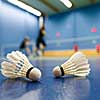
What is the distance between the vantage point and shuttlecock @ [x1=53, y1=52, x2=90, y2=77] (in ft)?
2.82

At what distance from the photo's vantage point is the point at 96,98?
0.43 metres

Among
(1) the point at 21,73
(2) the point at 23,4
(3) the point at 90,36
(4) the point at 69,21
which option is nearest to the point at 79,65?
(1) the point at 21,73

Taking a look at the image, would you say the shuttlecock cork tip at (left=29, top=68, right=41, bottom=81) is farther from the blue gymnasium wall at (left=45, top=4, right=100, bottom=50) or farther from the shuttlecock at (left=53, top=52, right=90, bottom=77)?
the blue gymnasium wall at (left=45, top=4, right=100, bottom=50)

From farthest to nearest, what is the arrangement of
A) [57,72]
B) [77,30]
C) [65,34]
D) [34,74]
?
[65,34]
[77,30]
[57,72]
[34,74]

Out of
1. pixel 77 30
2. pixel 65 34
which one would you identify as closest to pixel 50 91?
pixel 77 30

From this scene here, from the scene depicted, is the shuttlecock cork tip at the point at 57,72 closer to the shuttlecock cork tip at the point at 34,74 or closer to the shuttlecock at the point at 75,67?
the shuttlecock at the point at 75,67

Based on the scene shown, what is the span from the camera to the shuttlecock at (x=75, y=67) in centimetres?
86

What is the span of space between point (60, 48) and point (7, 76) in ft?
33.9

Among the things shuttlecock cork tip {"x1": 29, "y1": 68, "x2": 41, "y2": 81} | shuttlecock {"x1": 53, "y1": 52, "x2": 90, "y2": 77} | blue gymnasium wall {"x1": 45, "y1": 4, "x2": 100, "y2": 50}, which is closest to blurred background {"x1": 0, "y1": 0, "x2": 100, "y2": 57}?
blue gymnasium wall {"x1": 45, "y1": 4, "x2": 100, "y2": 50}

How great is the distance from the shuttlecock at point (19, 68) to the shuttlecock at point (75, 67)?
5.6 inches

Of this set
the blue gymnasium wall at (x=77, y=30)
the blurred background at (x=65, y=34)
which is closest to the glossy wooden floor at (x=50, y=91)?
the blurred background at (x=65, y=34)

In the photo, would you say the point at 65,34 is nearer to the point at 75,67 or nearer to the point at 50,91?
the point at 75,67

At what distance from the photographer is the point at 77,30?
36.4ft

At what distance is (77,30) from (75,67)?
34.0 ft
